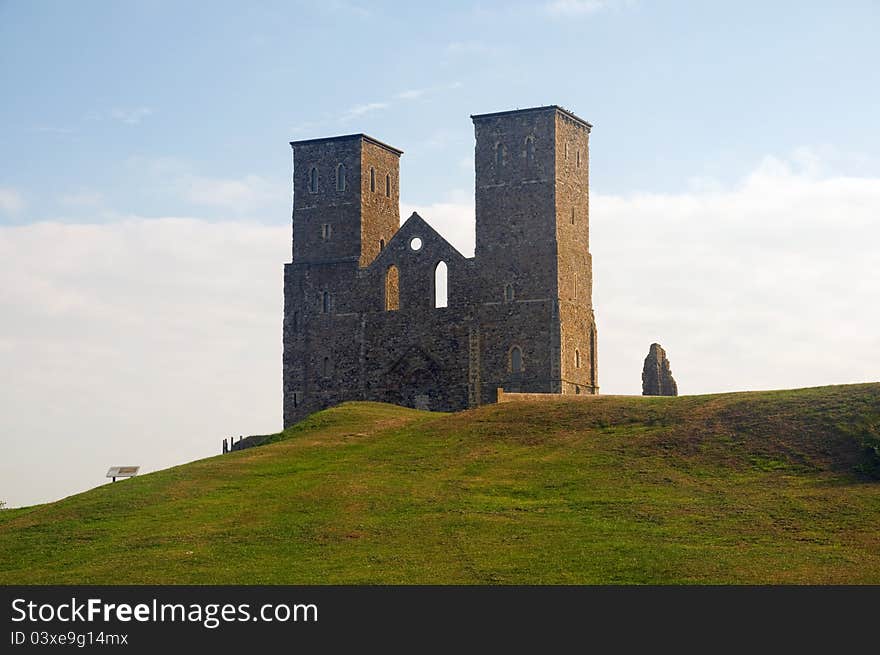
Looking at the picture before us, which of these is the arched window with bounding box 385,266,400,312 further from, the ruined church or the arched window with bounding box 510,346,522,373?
the arched window with bounding box 510,346,522,373

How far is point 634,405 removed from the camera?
180ft

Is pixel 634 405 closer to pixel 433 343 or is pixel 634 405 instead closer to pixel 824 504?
pixel 824 504

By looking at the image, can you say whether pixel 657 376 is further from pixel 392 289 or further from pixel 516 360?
pixel 392 289

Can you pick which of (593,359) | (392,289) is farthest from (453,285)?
(593,359)

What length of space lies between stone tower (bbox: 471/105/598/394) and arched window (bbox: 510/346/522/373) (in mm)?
1116

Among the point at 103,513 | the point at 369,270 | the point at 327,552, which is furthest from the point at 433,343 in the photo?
the point at 327,552

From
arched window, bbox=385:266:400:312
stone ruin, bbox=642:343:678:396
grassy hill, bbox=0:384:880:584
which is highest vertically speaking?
arched window, bbox=385:266:400:312

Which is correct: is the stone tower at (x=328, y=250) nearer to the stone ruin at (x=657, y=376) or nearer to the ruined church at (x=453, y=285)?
the ruined church at (x=453, y=285)

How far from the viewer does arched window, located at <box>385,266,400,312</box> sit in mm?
76375

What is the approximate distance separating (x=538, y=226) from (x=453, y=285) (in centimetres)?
524

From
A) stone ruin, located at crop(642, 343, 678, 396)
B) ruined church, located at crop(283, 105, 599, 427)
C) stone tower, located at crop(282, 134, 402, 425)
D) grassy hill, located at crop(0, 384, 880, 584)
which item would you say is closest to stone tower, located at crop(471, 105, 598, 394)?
ruined church, located at crop(283, 105, 599, 427)

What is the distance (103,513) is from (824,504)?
2147 centimetres
